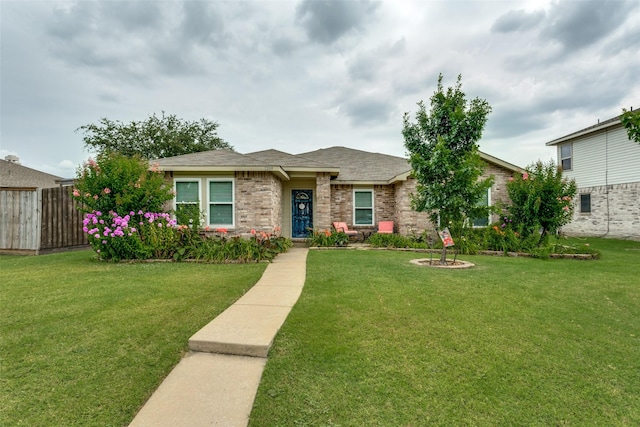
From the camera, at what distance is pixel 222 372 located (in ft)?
9.62

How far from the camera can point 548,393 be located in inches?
103

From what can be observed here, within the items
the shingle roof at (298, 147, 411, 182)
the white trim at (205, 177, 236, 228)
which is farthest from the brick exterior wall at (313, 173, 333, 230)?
the white trim at (205, 177, 236, 228)

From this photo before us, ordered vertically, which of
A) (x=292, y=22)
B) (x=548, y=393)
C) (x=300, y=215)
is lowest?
(x=548, y=393)

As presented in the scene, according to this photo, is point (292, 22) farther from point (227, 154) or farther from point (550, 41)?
point (550, 41)

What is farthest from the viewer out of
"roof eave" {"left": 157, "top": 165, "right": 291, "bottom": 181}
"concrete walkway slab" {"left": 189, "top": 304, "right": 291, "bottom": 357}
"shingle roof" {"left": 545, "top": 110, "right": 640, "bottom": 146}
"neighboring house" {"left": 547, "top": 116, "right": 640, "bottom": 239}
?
"shingle roof" {"left": 545, "top": 110, "right": 640, "bottom": 146}

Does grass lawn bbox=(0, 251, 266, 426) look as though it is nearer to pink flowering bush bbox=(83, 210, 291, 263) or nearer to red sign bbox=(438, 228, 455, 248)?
pink flowering bush bbox=(83, 210, 291, 263)

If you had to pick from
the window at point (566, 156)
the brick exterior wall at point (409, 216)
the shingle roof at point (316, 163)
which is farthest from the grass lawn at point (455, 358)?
the window at point (566, 156)

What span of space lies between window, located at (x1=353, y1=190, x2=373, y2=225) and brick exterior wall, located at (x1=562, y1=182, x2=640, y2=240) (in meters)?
11.6

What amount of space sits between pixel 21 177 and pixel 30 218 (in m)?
16.2

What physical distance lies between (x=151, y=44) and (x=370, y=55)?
8533 mm

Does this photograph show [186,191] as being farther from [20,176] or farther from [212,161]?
[20,176]

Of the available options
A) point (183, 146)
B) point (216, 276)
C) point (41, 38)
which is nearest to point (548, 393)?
point (216, 276)

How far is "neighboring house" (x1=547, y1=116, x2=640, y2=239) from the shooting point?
1548 centimetres

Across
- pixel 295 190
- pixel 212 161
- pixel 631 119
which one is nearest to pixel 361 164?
pixel 295 190
